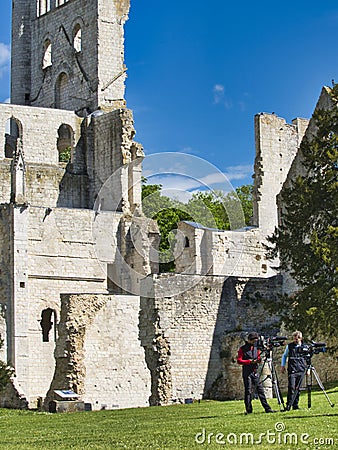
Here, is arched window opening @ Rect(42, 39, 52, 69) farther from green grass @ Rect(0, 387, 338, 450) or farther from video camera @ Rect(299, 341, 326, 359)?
video camera @ Rect(299, 341, 326, 359)

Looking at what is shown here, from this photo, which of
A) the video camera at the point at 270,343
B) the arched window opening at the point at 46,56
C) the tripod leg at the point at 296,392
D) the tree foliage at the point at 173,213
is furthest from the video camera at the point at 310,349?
the arched window opening at the point at 46,56

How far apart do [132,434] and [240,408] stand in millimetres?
5991

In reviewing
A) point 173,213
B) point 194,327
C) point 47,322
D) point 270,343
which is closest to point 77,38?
point 173,213

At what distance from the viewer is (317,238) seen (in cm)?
2727

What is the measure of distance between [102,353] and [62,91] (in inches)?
874

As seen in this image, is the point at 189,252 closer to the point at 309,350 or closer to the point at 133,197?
the point at 133,197

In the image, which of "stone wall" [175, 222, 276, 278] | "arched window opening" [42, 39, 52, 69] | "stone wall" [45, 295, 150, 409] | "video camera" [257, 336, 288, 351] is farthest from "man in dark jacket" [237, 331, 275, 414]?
"arched window opening" [42, 39, 52, 69]

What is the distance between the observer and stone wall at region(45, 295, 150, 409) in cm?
3372

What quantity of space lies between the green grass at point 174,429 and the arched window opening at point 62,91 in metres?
33.0

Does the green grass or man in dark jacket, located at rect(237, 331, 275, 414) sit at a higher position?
man in dark jacket, located at rect(237, 331, 275, 414)

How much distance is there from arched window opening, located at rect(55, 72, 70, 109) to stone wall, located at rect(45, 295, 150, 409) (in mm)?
20496

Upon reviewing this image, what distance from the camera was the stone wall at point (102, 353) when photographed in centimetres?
3372

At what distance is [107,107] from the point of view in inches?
2031

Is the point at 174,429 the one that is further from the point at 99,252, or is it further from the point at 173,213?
the point at 173,213
